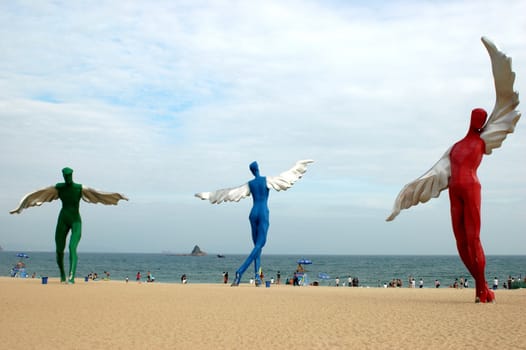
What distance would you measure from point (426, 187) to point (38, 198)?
471 inches

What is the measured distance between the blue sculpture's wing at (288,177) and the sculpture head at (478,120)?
7326 millimetres

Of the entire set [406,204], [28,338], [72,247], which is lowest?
[28,338]

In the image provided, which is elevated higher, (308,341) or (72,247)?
(72,247)

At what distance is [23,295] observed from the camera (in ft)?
45.9

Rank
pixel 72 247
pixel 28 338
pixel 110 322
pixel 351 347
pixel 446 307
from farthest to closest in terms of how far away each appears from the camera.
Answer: pixel 72 247
pixel 446 307
pixel 110 322
pixel 28 338
pixel 351 347

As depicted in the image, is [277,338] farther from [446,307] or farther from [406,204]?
[406,204]

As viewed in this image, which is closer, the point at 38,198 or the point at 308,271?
the point at 38,198

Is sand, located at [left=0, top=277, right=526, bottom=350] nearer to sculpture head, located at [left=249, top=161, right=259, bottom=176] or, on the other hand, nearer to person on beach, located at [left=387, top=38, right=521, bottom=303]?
person on beach, located at [left=387, top=38, right=521, bottom=303]

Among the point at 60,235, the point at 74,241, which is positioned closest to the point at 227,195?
the point at 74,241

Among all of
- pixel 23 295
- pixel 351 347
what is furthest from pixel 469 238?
pixel 23 295

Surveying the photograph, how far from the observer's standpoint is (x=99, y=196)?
1841cm

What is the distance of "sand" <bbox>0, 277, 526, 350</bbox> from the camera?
8.17 meters

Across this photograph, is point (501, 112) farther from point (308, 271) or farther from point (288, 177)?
point (308, 271)

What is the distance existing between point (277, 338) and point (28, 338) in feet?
12.0
